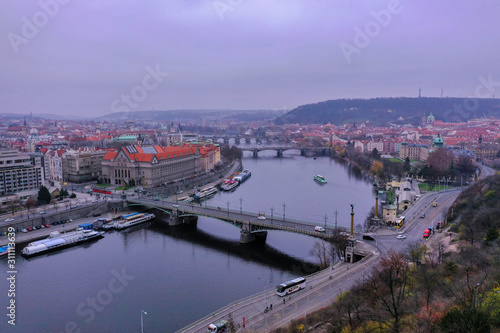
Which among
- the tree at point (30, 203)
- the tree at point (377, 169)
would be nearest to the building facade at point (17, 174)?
the tree at point (30, 203)

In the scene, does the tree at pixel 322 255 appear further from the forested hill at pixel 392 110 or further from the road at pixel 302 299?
the forested hill at pixel 392 110

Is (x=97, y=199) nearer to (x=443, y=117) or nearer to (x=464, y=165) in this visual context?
(x=464, y=165)

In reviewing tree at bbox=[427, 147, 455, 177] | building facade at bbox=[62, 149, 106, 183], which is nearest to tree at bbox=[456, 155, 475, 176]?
tree at bbox=[427, 147, 455, 177]

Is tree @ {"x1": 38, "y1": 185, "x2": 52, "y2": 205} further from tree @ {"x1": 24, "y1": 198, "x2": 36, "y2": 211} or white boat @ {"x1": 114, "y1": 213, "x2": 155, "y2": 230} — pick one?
white boat @ {"x1": 114, "y1": 213, "x2": 155, "y2": 230}

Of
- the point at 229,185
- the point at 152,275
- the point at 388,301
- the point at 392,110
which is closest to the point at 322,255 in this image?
Result: the point at 152,275

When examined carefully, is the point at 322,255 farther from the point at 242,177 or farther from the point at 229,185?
the point at 242,177
